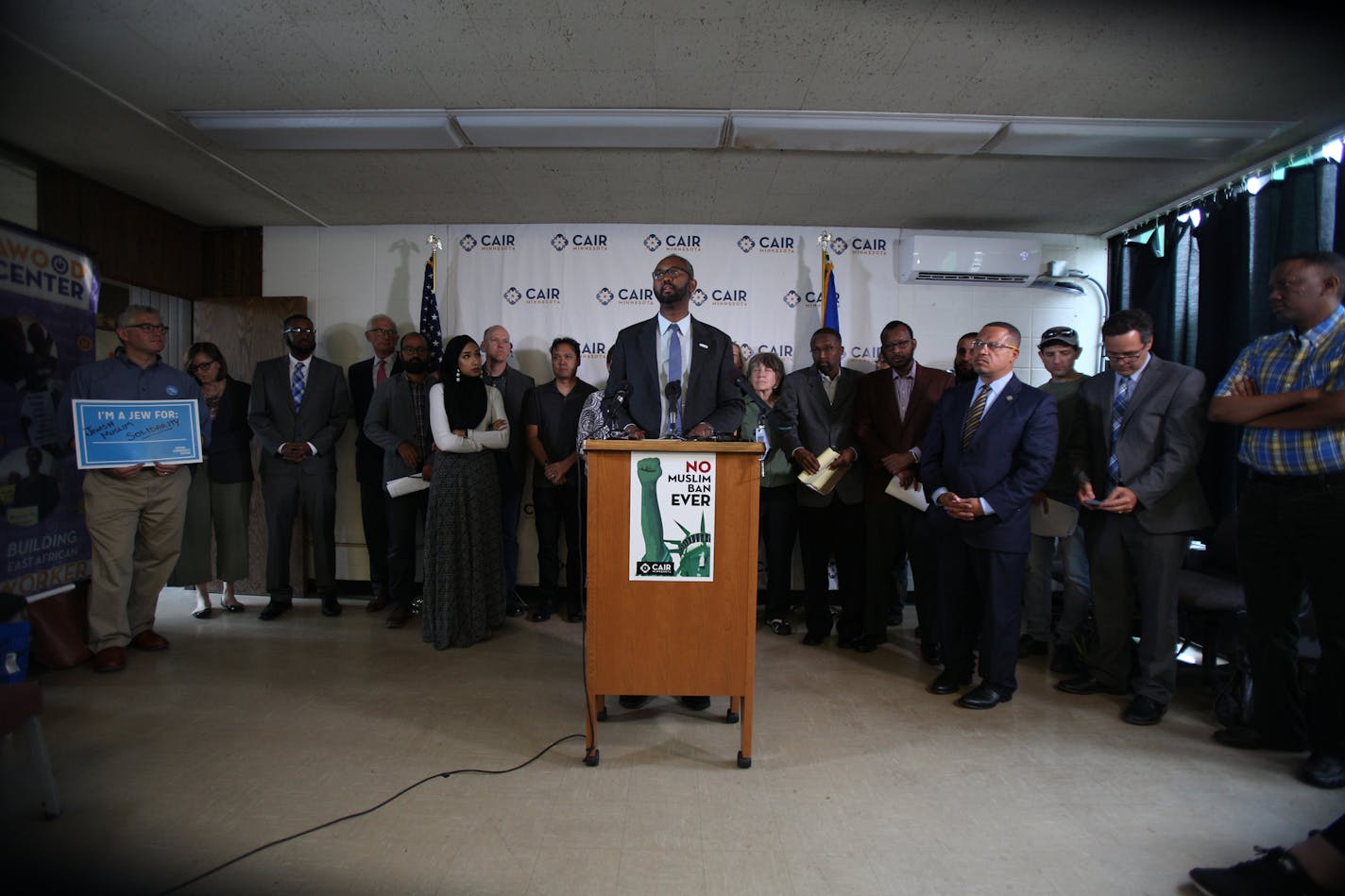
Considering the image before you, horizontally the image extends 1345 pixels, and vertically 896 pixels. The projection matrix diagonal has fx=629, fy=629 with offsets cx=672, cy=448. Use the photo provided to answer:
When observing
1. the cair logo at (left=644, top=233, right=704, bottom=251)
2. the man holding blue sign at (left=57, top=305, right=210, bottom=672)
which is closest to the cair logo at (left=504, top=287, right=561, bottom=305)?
the cair logo at (left=644, top=233, right=704, bottom=251)

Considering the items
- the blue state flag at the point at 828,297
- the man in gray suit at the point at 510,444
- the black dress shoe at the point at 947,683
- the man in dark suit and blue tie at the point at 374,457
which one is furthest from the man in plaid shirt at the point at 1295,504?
the man in dark suit and blue tie at the point at 374,457

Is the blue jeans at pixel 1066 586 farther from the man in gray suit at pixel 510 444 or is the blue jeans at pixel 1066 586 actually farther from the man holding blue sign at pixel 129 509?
the man holding blue sign at pixel 129 509

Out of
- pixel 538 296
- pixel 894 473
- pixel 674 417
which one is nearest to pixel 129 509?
pixel 538 296

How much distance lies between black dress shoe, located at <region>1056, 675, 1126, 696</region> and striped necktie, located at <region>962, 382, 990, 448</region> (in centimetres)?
140

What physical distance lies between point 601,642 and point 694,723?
2.49 feet

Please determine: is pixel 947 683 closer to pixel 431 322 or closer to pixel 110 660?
pixel 431 322

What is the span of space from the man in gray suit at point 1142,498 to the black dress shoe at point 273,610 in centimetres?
497

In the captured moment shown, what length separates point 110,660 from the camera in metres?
3.31

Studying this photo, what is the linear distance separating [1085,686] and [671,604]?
7.83 feet

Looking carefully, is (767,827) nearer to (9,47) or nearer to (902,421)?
(902,421)

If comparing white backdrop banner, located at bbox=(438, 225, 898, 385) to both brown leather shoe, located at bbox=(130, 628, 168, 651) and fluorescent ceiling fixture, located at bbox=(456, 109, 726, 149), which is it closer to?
fluorescent ceiling fixture, located at bbox=(456, 109, 726, 149)

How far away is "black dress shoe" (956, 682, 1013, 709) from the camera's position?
3.01 metres

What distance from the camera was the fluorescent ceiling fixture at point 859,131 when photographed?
3.32 meters

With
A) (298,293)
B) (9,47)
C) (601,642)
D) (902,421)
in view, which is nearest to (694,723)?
(601,642)
